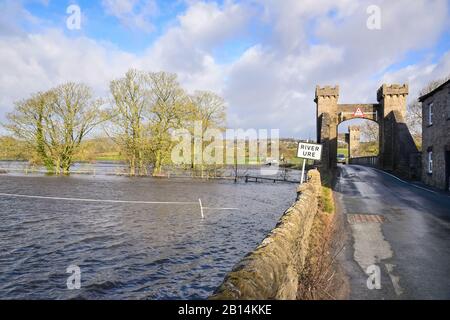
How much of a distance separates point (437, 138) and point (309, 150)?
13952 mm

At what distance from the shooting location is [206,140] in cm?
4919

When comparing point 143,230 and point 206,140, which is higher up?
point 206,140

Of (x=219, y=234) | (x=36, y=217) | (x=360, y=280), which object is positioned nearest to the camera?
(x=360, y=280)

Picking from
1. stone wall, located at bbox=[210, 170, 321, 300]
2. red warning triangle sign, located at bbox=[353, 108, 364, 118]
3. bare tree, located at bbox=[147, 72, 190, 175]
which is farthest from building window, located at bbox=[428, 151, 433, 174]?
bare tree, located at bbox=[147, 72, 190, 175]

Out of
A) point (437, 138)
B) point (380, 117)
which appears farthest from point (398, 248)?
point (380, 117)

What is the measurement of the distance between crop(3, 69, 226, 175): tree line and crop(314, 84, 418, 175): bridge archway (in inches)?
688

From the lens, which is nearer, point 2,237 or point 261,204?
point 2,237

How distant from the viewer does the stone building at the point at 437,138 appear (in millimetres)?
21453

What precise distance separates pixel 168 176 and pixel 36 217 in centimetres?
3291

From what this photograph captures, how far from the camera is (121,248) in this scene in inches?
489

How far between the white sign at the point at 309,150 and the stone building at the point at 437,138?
11.8 meters

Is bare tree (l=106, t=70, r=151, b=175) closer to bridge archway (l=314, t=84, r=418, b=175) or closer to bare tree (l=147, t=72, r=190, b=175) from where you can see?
bare tree (l=147, t=72, r=190, b=175)
